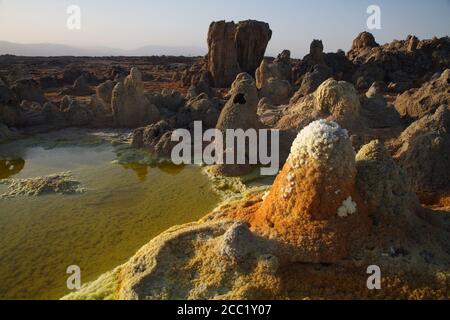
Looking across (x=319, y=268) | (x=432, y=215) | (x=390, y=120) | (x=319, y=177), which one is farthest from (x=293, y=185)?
(x=390, y=120)

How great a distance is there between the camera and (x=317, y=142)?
609cm

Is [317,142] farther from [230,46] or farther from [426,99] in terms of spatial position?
[230,46]

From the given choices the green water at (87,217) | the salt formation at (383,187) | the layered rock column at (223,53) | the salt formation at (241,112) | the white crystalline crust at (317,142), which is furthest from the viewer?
the layered rock column at (223,53)

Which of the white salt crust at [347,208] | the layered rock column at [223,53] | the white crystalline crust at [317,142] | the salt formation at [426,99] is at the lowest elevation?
the white salt crust at [347,208]

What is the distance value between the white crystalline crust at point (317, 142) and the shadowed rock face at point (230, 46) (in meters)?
29.5

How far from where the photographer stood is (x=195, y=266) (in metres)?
6.14

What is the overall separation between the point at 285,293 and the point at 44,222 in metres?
7.20

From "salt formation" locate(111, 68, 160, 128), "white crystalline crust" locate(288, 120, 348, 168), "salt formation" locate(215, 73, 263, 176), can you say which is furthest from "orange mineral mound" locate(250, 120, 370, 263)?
"salt formation" locate(111, 68, 160, 128)

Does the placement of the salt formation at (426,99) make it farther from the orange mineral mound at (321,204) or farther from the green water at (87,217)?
the orange mineral mound at (321,204)

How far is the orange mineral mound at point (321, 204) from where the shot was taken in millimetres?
5836

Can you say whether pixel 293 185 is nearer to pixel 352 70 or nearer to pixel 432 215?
A: pixel 432 215

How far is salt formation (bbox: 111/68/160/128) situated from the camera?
771 inches

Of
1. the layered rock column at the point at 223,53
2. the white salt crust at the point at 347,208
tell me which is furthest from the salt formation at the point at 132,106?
the layered rock column at the point at 223,53

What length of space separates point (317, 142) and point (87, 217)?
6.82 meters
